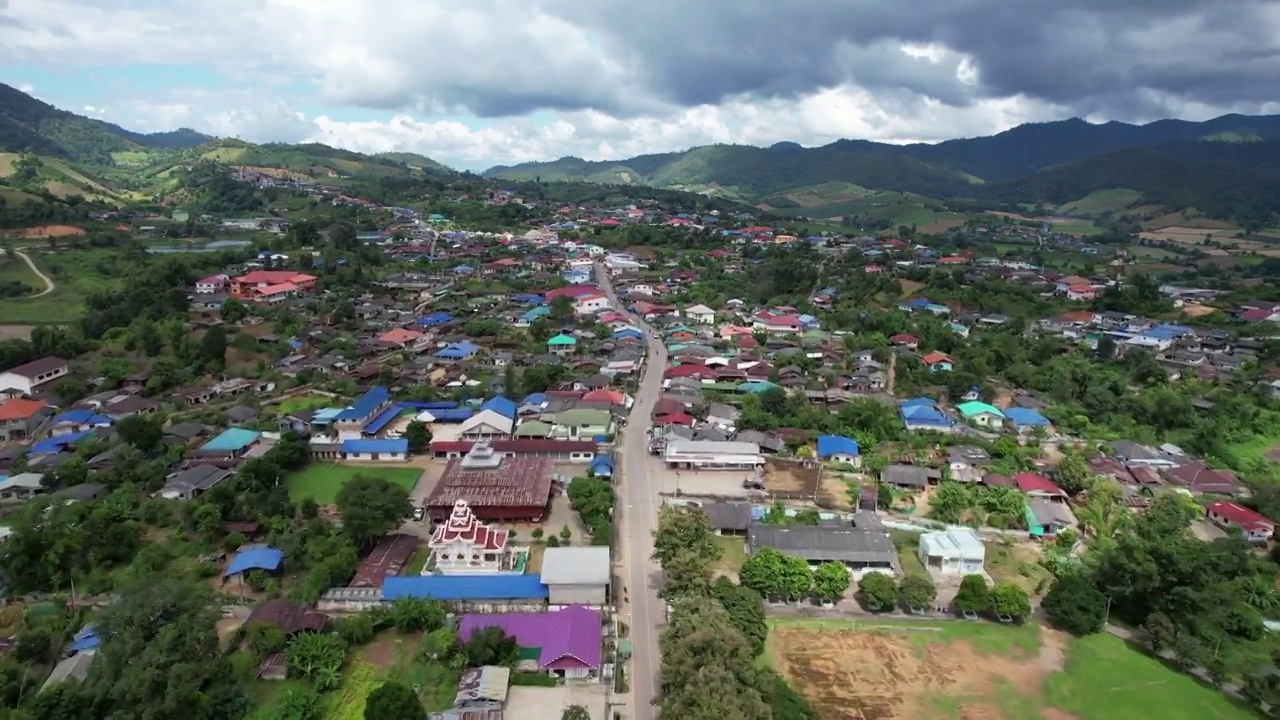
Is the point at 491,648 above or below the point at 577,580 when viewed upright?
below

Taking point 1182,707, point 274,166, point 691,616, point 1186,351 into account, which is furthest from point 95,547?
point 274,166

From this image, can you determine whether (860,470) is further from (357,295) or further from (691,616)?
(357,295)

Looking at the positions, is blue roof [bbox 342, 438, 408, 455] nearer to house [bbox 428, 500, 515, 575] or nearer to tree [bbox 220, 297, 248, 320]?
house [bbox 428, 500, 515, 575]

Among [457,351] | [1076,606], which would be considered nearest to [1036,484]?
[1076,606]

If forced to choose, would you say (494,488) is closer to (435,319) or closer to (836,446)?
(836,446)

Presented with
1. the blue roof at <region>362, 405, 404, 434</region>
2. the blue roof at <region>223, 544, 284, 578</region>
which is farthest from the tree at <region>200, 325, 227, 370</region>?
the blue roof at <region>223, 544, 284, 578</region>

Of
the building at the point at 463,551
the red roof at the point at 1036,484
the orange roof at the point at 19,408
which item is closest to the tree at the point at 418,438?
the building at the point at 463,551

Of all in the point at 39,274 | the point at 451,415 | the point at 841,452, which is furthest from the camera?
the point at 39,274
